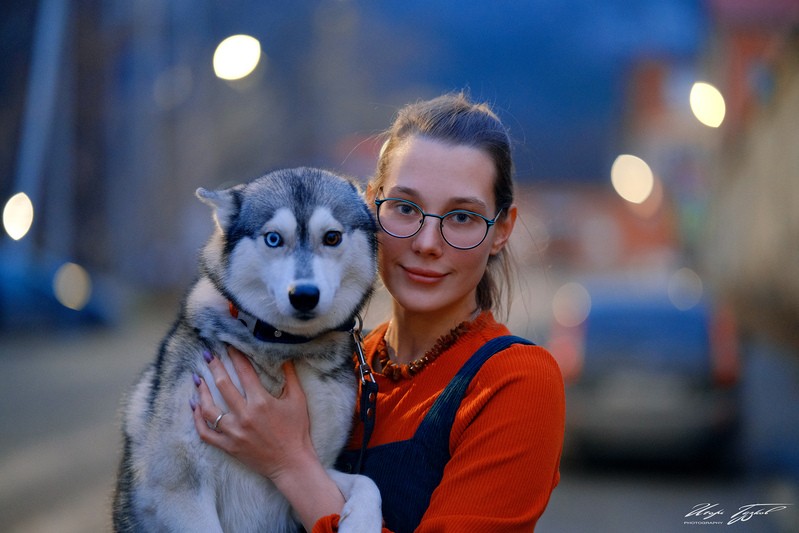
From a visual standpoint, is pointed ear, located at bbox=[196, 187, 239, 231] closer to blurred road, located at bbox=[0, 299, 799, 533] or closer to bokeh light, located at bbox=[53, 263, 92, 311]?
blurred road, located at bbox=[0, 299, 799, 533]

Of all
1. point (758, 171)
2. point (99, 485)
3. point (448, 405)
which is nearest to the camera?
point (448, 405)

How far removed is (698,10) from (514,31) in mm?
11744

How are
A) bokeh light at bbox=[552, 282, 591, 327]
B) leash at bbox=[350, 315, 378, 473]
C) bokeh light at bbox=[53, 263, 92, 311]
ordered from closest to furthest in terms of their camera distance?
leash at bbox=[350, 315, 378, 473], bokeh light at bbox=[552, 282, 591, 327], bokeh light at bbox=[53, 263, 92, 311]

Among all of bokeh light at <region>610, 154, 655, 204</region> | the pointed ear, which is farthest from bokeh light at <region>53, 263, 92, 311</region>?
bokeh light at <region>610, 154, 655, 204</region>

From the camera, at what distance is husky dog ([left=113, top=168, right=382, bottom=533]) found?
251cm

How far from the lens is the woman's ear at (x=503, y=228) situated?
279 centimetres

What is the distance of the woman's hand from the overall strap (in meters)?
0.40

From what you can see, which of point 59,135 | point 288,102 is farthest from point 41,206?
point 288,102

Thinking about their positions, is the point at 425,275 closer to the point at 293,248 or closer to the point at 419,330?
the point at 419,330

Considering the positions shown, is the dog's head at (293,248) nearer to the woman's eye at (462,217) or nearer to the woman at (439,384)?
the woman at (439,384)

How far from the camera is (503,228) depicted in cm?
282

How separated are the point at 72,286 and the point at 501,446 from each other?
18.7m

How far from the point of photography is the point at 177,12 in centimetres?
2322

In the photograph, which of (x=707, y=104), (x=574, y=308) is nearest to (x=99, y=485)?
(x=574, y=308)
